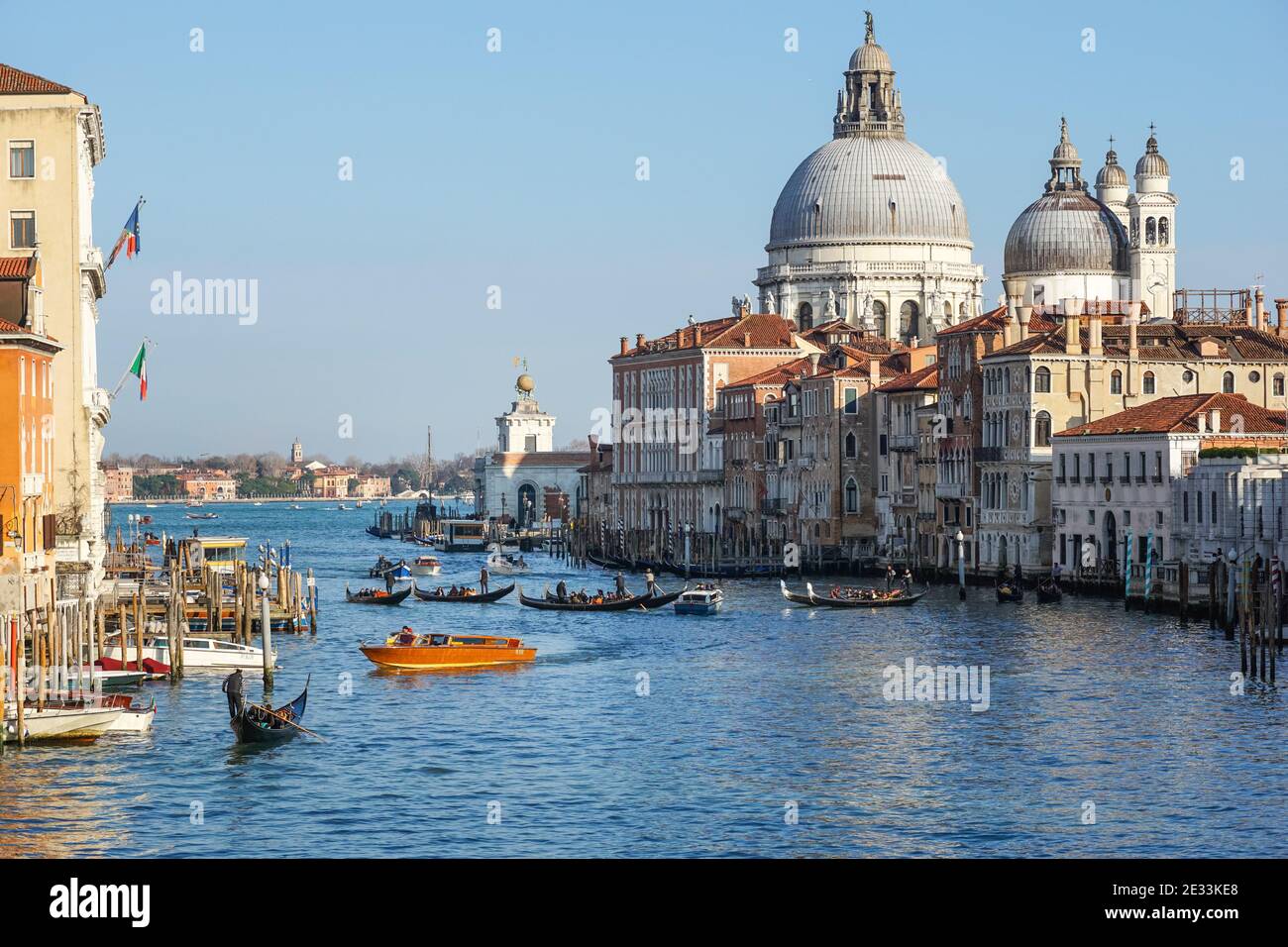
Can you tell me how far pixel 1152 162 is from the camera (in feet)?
301

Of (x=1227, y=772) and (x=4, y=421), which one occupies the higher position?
(x=4, y=421)

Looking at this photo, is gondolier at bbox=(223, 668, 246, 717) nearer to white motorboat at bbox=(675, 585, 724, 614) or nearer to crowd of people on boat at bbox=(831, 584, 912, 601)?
white motorboat at bbox=(675, 585, 724, 614)

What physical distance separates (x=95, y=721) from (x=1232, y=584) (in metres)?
23.8

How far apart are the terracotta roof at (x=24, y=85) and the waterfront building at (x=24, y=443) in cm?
405

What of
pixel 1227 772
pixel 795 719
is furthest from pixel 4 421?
pixel 1227 772

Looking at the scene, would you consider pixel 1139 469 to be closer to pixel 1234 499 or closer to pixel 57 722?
pixel 1234 499

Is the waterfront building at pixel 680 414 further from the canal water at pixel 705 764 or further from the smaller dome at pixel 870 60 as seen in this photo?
the canal water at pixel 705 764

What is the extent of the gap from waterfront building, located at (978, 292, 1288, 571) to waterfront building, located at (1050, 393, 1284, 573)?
42.9 inches

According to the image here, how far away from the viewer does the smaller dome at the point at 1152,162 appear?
9144cm

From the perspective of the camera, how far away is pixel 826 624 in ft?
176

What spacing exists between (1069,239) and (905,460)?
792 inches

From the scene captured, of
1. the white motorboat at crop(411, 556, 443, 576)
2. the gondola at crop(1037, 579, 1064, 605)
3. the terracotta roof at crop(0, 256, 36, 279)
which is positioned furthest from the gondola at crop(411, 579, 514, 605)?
the terracotta roof at crop(0, 256, 36, 279)

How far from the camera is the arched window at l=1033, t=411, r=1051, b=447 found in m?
66.4
